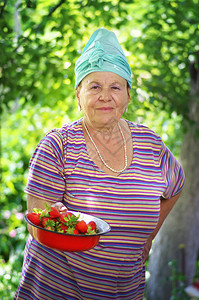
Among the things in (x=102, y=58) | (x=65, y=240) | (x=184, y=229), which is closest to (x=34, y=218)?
(x=65, y=240)

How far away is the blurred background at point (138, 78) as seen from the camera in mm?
3459

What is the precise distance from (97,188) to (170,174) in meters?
0.51

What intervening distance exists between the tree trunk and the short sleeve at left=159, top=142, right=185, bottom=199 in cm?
174

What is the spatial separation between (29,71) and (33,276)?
2.34 metres

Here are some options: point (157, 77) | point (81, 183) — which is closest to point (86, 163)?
point (81, 183)

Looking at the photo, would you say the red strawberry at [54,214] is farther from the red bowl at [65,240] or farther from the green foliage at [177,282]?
the green foliage at [177,282]

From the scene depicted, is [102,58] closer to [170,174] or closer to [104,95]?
[104,95]

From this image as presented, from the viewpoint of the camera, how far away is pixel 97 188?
1.99 metres

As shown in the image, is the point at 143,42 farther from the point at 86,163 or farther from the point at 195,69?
the point at 86,163

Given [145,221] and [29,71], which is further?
[29,71]

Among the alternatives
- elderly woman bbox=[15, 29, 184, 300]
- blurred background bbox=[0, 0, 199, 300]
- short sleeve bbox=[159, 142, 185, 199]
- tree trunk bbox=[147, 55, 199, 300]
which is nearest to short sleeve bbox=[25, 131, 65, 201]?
elderly woman bbox=[15, 29, 184, 300]

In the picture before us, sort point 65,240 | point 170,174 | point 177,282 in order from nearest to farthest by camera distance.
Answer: point 65,240
point 170,174
point 177,282

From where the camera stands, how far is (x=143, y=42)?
13.3 feet

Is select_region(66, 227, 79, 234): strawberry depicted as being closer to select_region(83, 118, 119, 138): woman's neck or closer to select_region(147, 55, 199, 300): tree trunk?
select_region(83, 118, 119, 138): woman's neck
